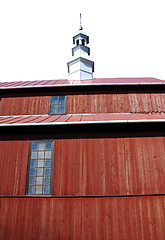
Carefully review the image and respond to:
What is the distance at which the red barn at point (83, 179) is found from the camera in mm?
7336

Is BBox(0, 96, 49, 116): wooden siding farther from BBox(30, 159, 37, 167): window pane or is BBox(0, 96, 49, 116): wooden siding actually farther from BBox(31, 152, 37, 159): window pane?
BBox(30, 159, 37, 167): window pane

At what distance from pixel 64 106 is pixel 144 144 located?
4981mm

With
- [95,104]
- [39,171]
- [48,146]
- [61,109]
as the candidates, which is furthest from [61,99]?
[39,171]

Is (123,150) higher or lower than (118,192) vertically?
higher

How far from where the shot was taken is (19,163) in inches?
330

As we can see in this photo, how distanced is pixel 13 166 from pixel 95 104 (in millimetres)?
5496

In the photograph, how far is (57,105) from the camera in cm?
1144

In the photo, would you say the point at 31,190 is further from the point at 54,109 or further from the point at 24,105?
the point at 24,105

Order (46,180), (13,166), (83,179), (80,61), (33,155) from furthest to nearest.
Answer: (80,61) → (33,155) → (13,166) → (46,180) → (83,179)

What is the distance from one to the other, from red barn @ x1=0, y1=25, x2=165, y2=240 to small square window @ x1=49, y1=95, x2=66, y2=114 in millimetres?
2594

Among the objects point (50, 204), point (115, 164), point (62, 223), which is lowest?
point (62, 223)

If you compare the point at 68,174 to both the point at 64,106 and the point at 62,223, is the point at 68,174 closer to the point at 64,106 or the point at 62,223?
the point at 62,223

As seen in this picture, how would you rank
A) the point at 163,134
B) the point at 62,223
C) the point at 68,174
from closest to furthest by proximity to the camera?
the point at 62,223
the point at 68,174
the point at 163,134

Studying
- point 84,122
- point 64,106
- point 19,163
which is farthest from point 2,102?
point 84,122
